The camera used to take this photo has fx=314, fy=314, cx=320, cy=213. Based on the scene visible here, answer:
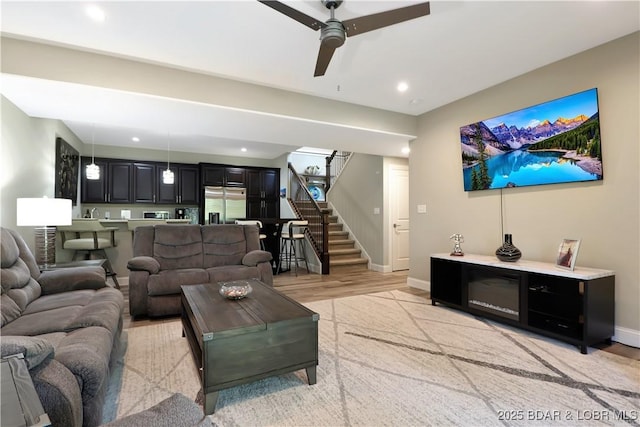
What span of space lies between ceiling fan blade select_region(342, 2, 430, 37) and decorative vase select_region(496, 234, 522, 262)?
8.16ft

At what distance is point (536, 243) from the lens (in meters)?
3.43

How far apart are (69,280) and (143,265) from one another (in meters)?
0.80

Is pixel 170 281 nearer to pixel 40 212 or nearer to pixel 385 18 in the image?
pixel 40 212

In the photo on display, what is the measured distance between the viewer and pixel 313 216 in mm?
7336

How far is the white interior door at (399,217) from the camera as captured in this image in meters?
6.41

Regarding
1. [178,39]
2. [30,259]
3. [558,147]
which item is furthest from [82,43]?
[558,147]

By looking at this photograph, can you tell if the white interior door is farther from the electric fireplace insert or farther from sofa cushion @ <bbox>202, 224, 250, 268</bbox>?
sofa cushion @ <bbox>202, 224, 250, 268</bbox>

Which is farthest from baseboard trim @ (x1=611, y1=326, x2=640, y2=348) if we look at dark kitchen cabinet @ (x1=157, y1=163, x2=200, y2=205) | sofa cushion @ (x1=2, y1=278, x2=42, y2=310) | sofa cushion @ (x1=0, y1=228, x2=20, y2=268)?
dark kitchen cabinet @ (x1=157, y1=163, x2=200, y2=205)

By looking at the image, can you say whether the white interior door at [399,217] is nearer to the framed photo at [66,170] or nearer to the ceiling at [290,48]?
the ceiling at [290,48]

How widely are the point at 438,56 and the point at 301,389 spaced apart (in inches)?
126

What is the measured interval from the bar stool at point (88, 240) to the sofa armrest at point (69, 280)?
2.01 meters

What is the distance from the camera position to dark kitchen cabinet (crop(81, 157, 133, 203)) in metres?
6.35

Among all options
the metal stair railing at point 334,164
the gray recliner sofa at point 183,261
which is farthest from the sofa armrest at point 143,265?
the metal stair railing at point 334,164

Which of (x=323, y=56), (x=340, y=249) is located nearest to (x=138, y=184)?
(x=340, y=249)
